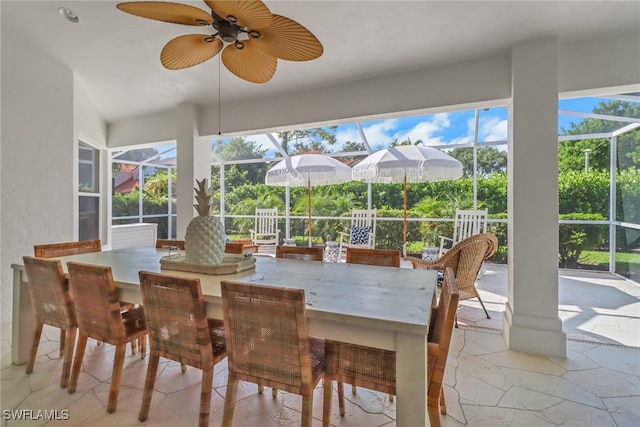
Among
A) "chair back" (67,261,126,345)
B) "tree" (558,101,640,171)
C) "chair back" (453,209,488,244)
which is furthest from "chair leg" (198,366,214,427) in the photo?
"tree" (558,101,640,171)

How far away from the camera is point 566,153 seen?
5613 mm

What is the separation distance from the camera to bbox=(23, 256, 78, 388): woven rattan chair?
1975 mm

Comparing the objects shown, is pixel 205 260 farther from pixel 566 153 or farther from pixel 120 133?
pixel 566 153

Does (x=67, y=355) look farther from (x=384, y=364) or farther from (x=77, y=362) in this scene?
(x=384, y=364)

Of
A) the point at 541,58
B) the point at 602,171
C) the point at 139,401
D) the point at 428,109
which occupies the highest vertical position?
the point at 541,58

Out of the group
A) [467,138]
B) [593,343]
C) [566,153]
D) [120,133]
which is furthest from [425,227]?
[120,133]

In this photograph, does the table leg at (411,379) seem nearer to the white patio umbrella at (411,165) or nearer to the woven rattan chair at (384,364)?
the woven rattan chair at (384,364)

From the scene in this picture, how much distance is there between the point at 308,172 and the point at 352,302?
3.73 metres

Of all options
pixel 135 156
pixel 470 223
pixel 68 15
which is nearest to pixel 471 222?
pixel 470 223

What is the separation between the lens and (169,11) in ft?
5.19

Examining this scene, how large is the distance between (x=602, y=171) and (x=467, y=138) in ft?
7.08

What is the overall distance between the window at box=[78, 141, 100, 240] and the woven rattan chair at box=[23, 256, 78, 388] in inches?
108

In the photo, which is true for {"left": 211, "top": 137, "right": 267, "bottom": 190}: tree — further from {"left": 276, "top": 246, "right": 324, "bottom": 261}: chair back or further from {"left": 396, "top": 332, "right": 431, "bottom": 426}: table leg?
{"left": 396, "top": 332, "right": 431, "bottom": 426}: table leg

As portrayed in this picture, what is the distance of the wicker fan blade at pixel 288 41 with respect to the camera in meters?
1.58
